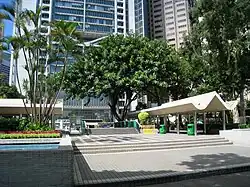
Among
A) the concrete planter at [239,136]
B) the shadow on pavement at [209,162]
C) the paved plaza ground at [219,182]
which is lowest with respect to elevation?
the paved plaza ground at [219,182]

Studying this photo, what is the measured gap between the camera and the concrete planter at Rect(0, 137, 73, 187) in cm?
654

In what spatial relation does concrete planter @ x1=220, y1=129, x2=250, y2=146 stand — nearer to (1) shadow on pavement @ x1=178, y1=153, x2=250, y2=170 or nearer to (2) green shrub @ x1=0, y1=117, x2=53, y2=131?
(1) shadow on pavement @ x1=178, y1=153, x2=250, y2=170

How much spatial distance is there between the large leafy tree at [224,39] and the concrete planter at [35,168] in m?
18.8

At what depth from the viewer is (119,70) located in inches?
1102

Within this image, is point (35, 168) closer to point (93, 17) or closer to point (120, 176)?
point (120, 176)

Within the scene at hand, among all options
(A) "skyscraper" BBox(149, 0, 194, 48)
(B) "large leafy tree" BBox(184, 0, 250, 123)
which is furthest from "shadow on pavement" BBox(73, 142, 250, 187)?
(A) "skyscraper" BBox(149, 0, 194, 48)

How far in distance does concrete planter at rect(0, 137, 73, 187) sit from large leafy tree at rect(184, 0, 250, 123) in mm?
18819

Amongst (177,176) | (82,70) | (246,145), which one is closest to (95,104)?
(82,70)

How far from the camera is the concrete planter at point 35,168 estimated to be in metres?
6.54

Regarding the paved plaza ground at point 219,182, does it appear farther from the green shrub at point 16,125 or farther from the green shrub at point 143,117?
the green shrub at point 143,117

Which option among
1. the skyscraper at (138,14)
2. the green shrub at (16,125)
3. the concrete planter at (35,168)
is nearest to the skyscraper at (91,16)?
the skyscraper at (138,14)

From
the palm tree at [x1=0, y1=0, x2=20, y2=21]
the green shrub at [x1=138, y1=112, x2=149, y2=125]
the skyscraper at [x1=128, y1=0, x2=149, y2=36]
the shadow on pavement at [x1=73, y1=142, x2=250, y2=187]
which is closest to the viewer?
the shadow on pavement at [x1=73, y1=142, x2=250, y2=187]

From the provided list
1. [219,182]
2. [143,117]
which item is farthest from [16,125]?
[219,182]

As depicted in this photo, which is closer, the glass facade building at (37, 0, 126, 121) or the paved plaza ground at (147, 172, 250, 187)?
the paved plaza ground at (147, 172, 250, 187)
